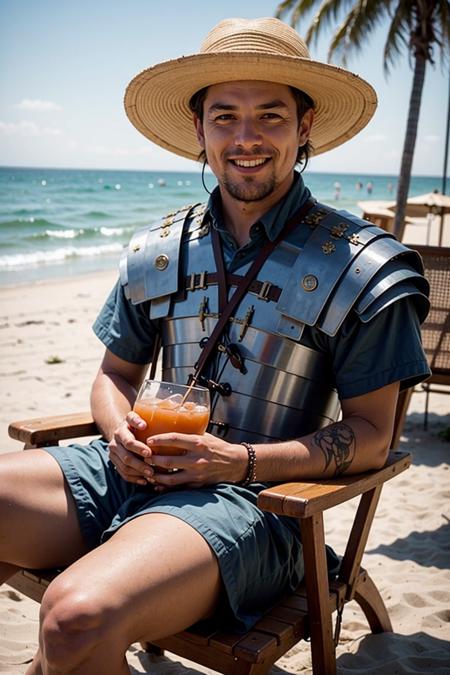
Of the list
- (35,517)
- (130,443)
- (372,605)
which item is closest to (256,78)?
(130,443)

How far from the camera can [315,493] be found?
6.56 feet

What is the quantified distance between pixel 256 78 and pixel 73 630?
1.82 metres

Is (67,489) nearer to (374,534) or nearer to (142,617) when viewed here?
(142,617)

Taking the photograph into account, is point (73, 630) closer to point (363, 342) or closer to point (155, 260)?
point (363, 342)

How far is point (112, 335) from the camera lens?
2834 mm

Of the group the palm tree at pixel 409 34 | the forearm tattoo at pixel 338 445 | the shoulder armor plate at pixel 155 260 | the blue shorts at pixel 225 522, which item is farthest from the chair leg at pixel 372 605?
the palm tree at pixel 409 34

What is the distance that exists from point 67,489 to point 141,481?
13.4 inches

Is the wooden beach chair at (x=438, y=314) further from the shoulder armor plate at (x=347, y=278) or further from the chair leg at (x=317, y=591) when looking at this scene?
the chair leg at (x=317, y=591)

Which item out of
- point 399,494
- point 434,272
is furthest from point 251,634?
point 434,272

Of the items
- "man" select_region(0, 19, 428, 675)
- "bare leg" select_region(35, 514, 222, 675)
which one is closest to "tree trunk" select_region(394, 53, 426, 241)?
"man" select_region(0, 19, 428, 675)

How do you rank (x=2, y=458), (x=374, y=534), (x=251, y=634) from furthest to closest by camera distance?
(x=374, y=534) → (x=2, y=458) → (x=251, y=634)

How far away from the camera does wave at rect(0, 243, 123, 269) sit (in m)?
17.4

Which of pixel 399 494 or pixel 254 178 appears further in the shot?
pixel 399 494

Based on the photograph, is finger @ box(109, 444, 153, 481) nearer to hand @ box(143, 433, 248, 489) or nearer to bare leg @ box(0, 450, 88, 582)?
hand @ box(143, 433, 248, 489)
